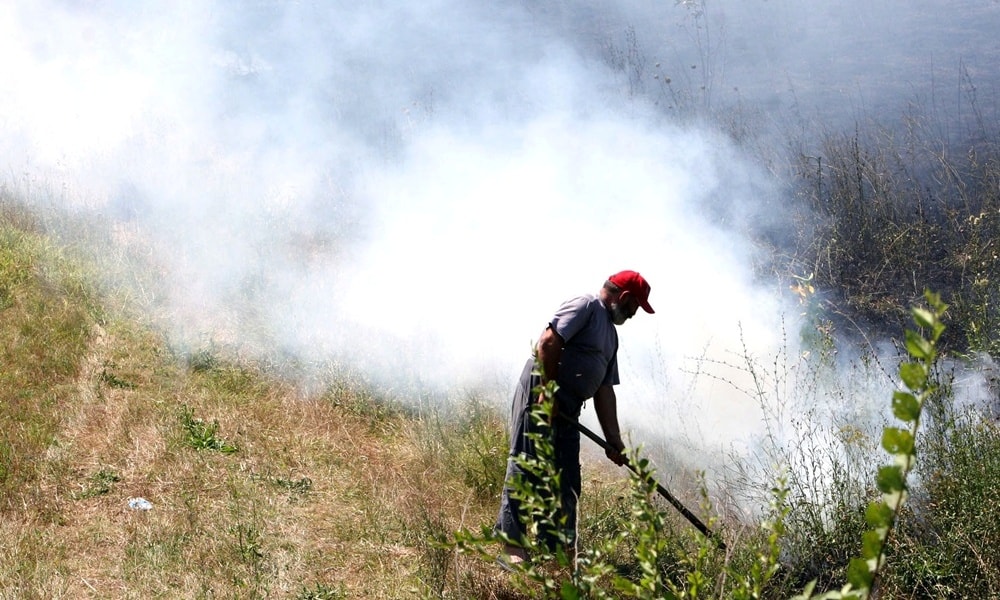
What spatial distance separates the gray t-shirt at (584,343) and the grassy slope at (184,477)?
0.73 meters

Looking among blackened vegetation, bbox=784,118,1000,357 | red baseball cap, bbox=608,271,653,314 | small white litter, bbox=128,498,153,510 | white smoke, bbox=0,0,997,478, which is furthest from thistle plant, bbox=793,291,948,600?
blackened vegetation, bbox=784,118,1000,357

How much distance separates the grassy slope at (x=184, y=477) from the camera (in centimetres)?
379

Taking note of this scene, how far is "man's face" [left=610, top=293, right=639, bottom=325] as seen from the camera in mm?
4016

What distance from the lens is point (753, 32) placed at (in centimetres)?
1009

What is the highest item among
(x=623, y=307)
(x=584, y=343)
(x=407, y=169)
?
(x=407, y=169)

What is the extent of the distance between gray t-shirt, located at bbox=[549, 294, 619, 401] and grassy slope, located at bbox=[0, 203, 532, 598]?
734 millimetres

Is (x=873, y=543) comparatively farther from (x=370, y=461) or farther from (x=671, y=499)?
(x=370, y=461)

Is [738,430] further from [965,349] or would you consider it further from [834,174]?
[834,174]

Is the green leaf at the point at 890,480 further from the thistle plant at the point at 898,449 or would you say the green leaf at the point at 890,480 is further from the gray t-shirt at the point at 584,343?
the gray t-shirt at the point at 584,343

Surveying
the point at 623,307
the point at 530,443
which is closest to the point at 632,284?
the point at 623,307

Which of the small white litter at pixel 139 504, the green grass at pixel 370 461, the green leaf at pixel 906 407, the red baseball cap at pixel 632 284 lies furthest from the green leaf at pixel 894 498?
the small white litter at pixel 139 504

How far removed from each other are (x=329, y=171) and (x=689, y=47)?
441 centimetres

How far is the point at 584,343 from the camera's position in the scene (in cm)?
397

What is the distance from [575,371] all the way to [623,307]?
37 centimetres
